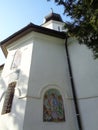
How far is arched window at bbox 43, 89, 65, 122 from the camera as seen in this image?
7.30m

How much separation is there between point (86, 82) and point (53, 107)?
2.13 m

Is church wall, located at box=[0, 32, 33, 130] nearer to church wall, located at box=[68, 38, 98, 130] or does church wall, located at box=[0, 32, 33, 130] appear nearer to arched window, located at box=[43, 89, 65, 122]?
arched window, located at box=[43, 89, 65, 122]

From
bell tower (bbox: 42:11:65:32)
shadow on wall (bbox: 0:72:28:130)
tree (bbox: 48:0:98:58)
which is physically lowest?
shadow on wall (bbox: 0:72:28:130)

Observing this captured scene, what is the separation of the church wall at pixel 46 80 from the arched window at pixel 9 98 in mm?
1310

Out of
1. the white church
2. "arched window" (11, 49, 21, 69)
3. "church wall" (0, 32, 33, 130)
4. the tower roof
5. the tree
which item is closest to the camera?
the tree

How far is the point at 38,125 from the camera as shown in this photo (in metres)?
6.85

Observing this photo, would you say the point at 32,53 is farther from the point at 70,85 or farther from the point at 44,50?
the point at 70,85

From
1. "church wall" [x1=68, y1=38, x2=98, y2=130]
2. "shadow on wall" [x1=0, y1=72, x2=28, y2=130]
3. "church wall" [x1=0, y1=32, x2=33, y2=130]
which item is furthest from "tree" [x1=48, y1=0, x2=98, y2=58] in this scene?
"shadow on wall" [x1=0, y1=72, x2=28, y2=130]

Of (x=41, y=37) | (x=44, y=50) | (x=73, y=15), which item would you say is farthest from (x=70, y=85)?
(x=73, y=15)

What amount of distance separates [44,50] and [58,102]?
3070 mm

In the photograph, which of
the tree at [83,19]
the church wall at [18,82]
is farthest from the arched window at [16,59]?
the tree at [83,19]

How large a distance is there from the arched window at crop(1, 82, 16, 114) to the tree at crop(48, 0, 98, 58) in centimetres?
423

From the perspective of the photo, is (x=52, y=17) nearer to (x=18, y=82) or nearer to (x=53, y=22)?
(x=53, y=22)

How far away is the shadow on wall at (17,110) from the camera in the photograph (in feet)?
22.7
